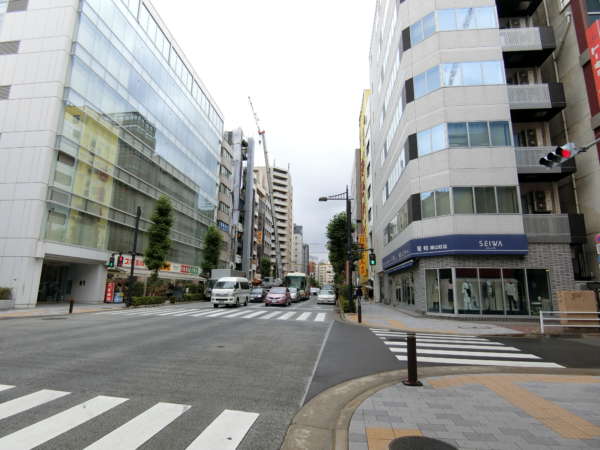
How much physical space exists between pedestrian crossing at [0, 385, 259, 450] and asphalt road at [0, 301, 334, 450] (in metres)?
0.08

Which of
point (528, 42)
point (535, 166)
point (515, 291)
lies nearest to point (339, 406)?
point (515, 291)

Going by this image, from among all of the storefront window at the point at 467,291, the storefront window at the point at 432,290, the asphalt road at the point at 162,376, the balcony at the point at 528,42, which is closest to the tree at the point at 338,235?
the storefront window at the point at 432,290

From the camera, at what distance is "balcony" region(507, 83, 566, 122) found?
1912 cm

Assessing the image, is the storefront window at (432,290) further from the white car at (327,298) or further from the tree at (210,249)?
the tree at (210,249)

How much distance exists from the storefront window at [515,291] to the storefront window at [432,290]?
11.4 feet

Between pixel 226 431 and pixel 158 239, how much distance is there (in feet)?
94.4

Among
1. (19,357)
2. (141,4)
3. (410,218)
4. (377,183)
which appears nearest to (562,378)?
(19,357)

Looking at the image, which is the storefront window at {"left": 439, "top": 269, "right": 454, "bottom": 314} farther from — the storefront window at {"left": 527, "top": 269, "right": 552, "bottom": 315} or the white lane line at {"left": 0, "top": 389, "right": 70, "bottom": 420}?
the white lane line at {"left": 0, "top": 389, "right": 70, "bottom": 420}

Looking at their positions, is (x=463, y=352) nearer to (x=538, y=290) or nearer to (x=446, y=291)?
(x=446, y=291)

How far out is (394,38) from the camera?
2666cm

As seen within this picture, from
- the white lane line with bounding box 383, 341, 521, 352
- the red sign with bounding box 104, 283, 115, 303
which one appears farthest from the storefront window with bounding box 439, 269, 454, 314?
the red sign with bounding box 104, 283, 115, 303

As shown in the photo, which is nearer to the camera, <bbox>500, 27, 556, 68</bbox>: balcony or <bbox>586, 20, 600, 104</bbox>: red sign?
<bbox>586, 20, 600, 104</bbox>: red sign

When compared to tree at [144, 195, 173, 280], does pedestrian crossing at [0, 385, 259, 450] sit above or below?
below

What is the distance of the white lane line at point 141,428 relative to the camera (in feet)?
10.8
